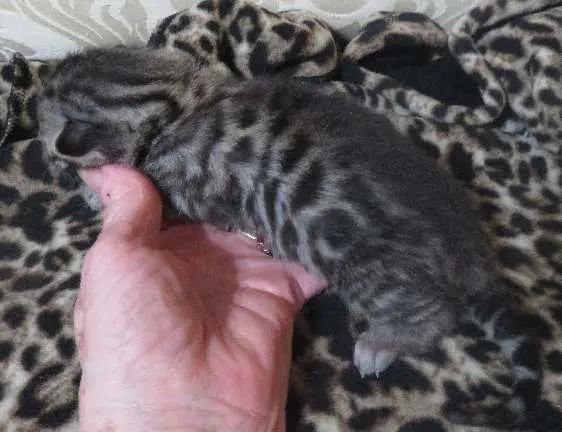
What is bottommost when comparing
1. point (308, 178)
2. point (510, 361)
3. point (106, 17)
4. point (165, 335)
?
point (510, 361)

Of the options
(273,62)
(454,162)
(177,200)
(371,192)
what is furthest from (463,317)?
(273,62)

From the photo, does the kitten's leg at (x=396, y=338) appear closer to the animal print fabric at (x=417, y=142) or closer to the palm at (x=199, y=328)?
the animal print fabric at (x=417, y=142)

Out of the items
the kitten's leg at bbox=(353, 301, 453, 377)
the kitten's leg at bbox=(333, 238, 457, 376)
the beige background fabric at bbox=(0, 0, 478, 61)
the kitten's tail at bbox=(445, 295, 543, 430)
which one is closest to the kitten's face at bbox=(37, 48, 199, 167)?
the beige background fabric at bbox=(0, 0, 478, 61)

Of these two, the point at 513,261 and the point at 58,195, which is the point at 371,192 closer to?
the point at 513,261

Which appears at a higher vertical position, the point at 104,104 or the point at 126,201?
the point at 104,104

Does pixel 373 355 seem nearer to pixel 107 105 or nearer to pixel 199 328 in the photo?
pixel 199 328

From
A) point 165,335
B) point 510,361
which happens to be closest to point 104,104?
point 165,335

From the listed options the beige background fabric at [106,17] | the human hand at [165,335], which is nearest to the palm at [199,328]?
the human hand at [165,335]
